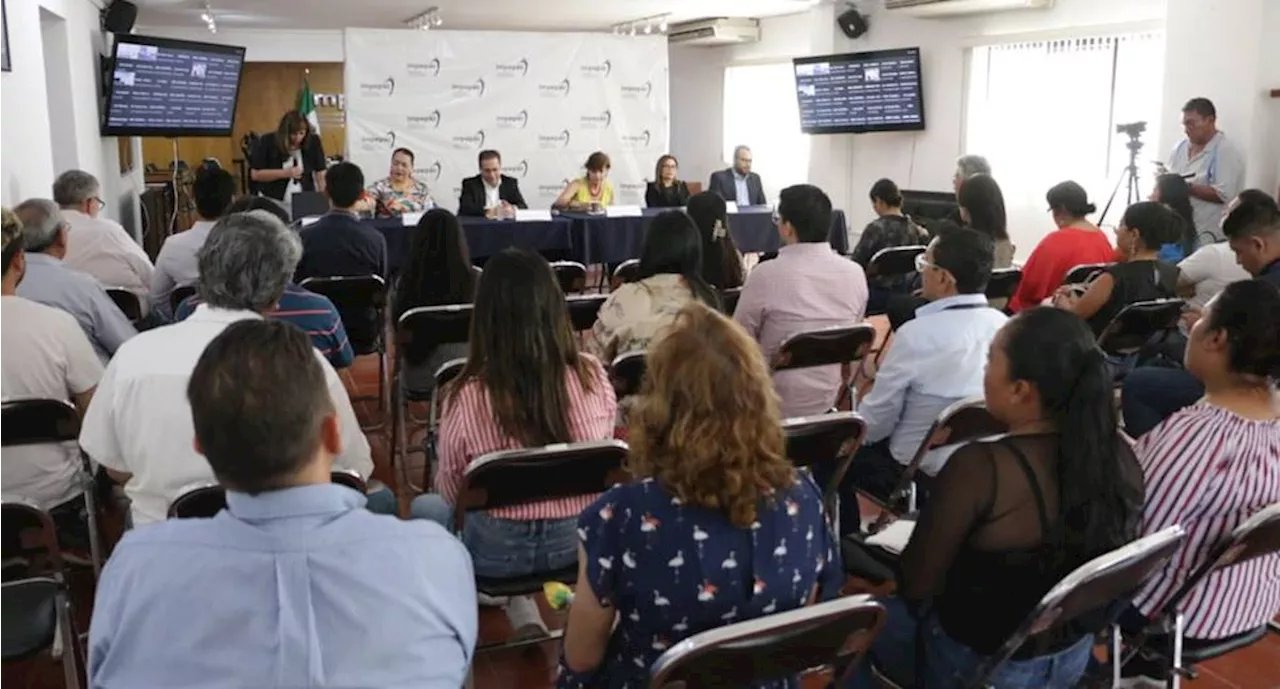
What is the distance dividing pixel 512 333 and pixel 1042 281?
3095mm

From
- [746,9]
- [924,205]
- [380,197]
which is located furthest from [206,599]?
[746,9]

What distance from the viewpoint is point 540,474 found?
7.48 feet

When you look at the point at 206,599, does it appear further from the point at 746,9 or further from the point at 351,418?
the point at 746,9

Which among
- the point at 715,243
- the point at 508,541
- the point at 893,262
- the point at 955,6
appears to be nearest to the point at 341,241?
the point at 715,243

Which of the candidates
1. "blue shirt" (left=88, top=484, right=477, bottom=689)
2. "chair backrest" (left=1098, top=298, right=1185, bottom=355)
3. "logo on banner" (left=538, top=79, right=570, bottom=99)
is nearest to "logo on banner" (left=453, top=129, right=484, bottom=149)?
"logo on banner" (left=538, top=79, right=570, bottom=99)

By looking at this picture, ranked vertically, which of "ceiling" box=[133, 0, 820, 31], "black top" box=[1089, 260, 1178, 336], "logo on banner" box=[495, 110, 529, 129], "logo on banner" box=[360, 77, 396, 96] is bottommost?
"black top" box=[1089, 260, 1178, 336]

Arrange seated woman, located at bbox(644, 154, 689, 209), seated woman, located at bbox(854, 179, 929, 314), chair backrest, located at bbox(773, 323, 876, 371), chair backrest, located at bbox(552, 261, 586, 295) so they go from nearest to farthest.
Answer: chair backrest, located at bbox(773, 323, 876, 371)
chair backrest, located at bbox(552, 261, 586, 295)
seated woman, located at bbox(854, 179, 929, 314)
seated woman, located at bbox(644, 154, 689, 209)

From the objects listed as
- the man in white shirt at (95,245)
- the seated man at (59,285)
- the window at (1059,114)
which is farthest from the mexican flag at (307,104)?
the seated man at (59,285)

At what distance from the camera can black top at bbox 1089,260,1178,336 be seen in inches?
161

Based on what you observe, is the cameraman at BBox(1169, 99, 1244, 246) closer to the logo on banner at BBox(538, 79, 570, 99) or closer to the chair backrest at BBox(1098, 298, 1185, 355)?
the chair backrest at BBox(1098, 298, 1185, 355)

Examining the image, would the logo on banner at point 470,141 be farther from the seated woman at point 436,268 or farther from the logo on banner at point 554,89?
the seated woman at point 436,268

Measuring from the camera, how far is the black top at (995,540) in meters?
1.82

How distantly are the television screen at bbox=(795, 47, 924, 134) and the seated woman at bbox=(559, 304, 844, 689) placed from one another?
855cm

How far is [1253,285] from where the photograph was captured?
2350 millimetres
